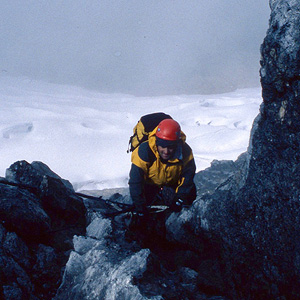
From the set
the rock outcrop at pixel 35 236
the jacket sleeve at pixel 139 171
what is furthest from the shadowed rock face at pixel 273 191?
the rock outcrop at pixel 35 236

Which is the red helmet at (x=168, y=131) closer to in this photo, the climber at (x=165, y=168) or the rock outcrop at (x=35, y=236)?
the climber at (x=165, y=168)

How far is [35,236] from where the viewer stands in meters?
3.45

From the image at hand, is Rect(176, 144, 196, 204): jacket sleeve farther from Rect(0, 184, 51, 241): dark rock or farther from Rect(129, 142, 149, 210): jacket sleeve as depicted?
Rect(0, 184, 51, 241): dark rock

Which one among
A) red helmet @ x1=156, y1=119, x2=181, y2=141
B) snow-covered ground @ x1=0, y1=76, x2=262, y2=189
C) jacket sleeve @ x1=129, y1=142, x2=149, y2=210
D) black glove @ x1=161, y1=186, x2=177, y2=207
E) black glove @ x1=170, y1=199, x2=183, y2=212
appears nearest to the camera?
red helmet @ x1=156, y1=119, x2=181, y2=141

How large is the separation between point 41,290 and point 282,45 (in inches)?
141

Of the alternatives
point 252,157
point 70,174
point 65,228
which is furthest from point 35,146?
point 252,157

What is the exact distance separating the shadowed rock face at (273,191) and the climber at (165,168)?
4.22 ft

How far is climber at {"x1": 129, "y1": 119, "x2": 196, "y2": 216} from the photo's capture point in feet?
11.8

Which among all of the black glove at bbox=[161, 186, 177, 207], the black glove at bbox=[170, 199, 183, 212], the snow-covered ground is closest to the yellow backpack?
the black glove at bbox=[161, 186, 177, 207]

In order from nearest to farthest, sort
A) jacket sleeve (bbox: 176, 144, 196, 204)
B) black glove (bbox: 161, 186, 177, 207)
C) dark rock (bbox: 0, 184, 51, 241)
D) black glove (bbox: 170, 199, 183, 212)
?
dark rock (bbox: 0, 184, 51, 241), black glove (bbox: 170, 199, 183, 212), jacket sleeve (bbox: 176, 144, 196, 204), black glove (bbox: 161, 186, 177, 207)

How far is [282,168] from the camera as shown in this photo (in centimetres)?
211

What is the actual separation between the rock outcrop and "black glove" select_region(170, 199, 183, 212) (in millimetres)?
1706

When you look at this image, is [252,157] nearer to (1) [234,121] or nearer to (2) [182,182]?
(2) [182,182]

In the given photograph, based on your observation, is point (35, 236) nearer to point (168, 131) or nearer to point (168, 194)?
point (168, 194)
